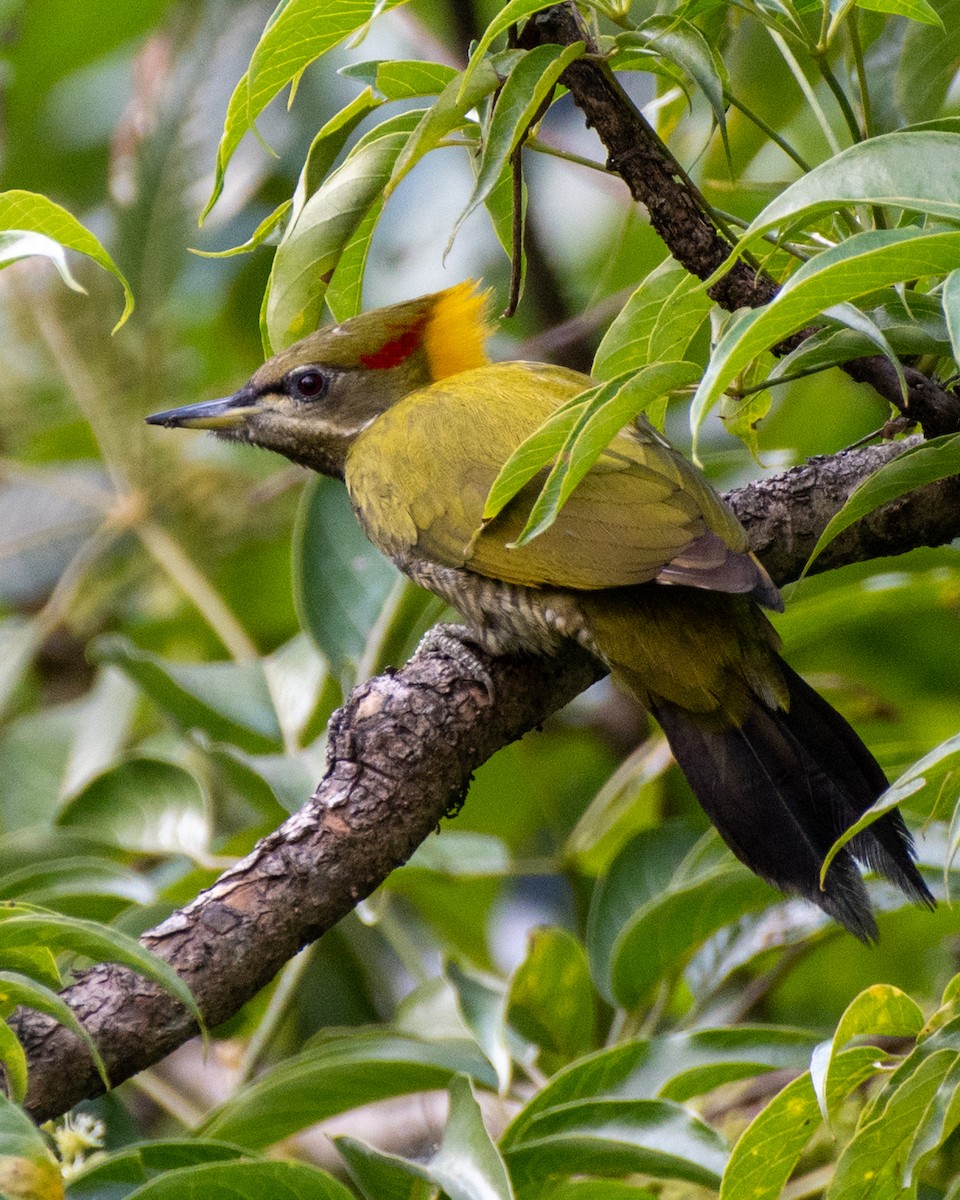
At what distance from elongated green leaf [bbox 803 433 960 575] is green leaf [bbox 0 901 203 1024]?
0.93m

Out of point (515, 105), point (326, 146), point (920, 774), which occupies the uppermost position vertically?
point (326, 146)

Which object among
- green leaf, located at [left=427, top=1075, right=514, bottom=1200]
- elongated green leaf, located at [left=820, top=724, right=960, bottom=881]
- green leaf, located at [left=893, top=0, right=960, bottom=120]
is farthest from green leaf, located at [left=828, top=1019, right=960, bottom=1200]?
green leaf, located at [left=893, top=0, right=960, bottom=120]

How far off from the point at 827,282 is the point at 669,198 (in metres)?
0.63

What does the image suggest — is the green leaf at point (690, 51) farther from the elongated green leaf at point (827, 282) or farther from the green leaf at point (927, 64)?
the green leaf at point (927, 64)

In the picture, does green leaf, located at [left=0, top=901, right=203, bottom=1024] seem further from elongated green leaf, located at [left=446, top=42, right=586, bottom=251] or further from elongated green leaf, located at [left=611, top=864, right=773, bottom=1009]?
elongated green leaf, located at [left=611, top=864, right=773, bottom=1009]

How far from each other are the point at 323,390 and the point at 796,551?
133cm

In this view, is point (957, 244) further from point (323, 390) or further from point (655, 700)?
point (323, 390)

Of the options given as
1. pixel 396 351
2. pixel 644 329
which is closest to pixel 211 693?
pixel 396 351

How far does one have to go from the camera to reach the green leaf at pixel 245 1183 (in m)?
1.67

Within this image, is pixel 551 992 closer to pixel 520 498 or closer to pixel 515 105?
pixel 520 498

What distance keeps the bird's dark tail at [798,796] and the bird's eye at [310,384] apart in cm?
132

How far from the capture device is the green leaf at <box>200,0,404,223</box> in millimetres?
1737

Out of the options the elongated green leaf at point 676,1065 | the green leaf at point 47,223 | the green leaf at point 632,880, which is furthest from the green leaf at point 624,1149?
the green leaf at point 47,223

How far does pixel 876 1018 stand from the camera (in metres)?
1.61
